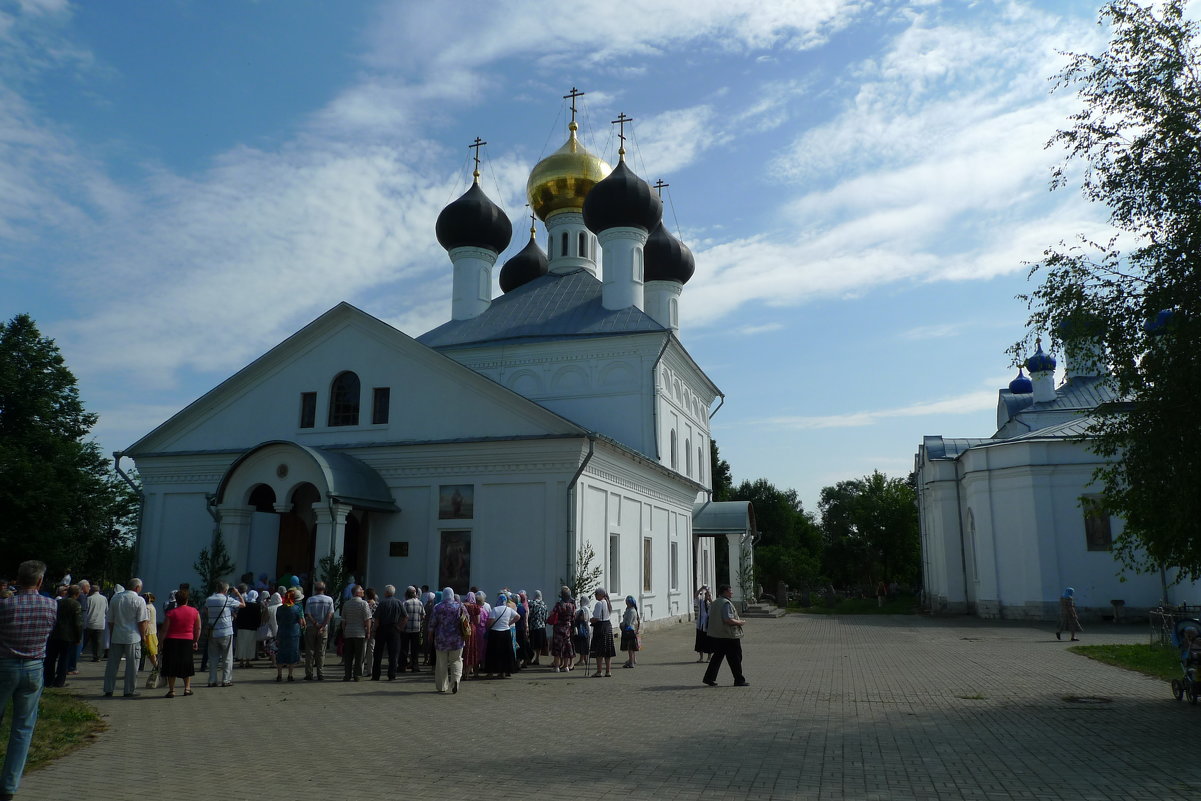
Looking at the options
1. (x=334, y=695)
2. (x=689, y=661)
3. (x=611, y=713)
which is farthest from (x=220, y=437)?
(x=611, y=713)

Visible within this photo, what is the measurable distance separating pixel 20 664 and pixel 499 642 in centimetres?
883

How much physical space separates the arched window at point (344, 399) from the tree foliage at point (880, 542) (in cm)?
4873

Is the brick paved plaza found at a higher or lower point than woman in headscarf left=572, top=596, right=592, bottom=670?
lower

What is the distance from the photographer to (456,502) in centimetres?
2022

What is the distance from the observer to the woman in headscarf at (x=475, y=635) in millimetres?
14617

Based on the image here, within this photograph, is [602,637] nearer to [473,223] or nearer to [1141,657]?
[1141,657]

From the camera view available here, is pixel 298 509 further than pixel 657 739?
Yes

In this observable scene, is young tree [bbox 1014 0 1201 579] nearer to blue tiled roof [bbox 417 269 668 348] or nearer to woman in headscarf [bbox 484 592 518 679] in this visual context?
woman in headscarf [bbox 484 592 518 679]

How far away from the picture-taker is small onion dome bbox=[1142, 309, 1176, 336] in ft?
35.4

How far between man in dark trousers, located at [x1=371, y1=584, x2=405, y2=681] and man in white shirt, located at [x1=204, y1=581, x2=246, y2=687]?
2.22m

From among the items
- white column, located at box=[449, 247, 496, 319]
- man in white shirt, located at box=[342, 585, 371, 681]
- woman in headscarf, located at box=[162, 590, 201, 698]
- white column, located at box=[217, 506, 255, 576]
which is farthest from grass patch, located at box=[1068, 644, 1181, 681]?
white column, located at box=[449, 247, 496, 319]

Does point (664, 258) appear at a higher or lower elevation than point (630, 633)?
higher

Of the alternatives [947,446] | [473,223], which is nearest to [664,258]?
[473,223]

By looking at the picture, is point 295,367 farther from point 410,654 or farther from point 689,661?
point 689,661
